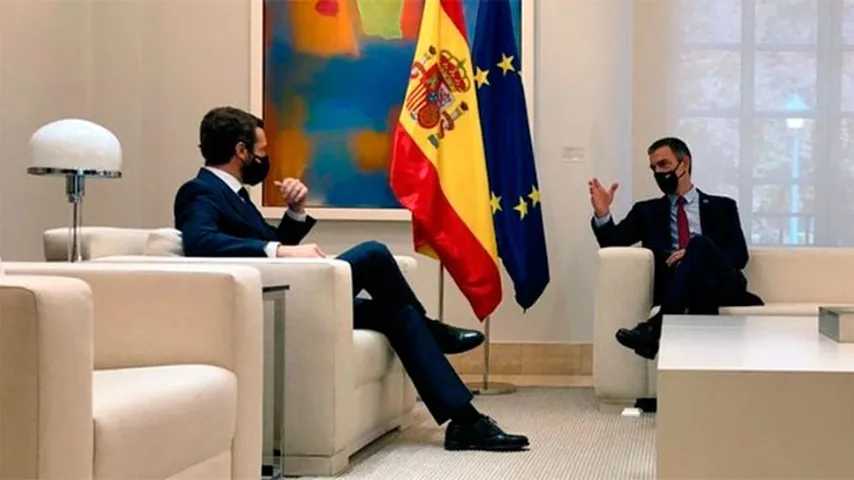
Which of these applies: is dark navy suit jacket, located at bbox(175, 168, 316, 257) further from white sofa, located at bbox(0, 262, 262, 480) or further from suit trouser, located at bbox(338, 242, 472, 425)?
white sofa, located at bbox(0, 262, 262, 480)

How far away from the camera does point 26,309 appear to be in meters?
1.68

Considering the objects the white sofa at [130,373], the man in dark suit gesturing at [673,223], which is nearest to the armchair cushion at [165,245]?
the white sofa at [130,373]

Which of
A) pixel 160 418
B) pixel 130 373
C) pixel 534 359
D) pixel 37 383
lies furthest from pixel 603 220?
pixel 37 383

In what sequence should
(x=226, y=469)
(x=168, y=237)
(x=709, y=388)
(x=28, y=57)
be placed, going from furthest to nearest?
1. (x=28, y=57)
2. (x=168, y=237)
3. (x=226, y=469)
4. (x=709, y=388)

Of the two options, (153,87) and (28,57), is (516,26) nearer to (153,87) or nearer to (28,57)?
(153,87)

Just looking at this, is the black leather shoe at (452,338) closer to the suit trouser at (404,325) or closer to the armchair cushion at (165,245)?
the suit trouser at (404,325)

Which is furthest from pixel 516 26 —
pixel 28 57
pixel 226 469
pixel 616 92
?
pixel 226 469

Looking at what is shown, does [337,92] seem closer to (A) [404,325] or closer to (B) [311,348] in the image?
(A) [404,325]

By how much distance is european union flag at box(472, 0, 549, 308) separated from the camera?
5.18 meters

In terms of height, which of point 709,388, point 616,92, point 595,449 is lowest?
point 595,449

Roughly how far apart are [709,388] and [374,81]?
4.25 meters

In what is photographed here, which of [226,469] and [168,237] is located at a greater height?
[168,237]

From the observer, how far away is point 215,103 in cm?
582

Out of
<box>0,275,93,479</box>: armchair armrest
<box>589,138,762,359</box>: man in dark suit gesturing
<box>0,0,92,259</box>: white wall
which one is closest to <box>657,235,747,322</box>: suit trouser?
<box>589,138,762,359</box>: man in dark suit gesturing
